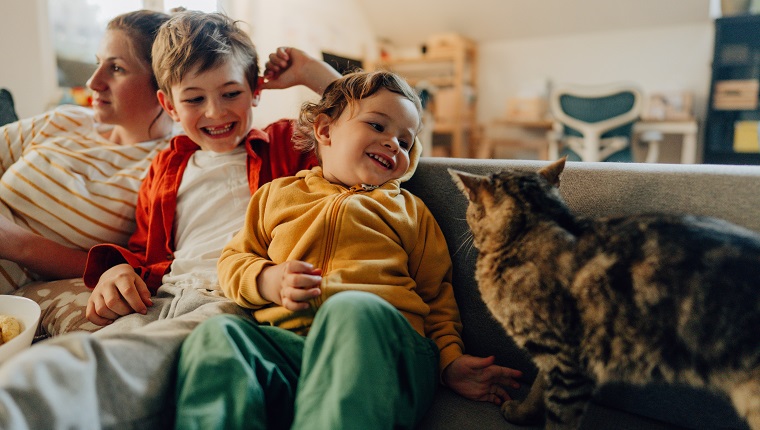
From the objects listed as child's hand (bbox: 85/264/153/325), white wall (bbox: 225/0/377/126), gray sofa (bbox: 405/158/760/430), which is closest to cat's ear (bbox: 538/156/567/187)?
gray sofa (bbox: 405/158/760/430)

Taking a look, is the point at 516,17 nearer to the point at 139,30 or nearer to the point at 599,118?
the point at 599,118

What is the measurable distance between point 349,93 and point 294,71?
1.21 ft

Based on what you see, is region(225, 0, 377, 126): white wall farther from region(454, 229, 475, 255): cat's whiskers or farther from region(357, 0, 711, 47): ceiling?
region(454, 229, 475, 255): cat's whiskers

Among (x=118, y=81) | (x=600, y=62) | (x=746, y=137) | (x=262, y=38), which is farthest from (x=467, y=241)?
(x=600, y=62)

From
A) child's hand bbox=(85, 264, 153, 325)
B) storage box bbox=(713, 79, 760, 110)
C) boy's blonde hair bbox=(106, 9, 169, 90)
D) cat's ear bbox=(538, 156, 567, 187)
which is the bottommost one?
child's hand bbox=(85, 264, 153, 325)

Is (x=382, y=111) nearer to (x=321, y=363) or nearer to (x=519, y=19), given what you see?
(x=321, y=363)

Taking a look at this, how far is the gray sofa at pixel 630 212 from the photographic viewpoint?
0.78 meters

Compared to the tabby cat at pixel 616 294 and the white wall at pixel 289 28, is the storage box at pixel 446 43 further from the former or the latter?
the tabby cat at pixel 616 294

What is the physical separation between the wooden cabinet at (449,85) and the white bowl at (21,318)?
4.04 meters

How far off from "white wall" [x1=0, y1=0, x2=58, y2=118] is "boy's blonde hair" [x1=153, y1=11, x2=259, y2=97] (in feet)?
6.23

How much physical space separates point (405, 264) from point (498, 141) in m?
4.15

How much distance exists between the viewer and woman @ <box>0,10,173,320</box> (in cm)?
125

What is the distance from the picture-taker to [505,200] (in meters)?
0.76

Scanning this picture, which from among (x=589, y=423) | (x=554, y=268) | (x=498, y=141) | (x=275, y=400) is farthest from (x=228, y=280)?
(x=498, y=141)
